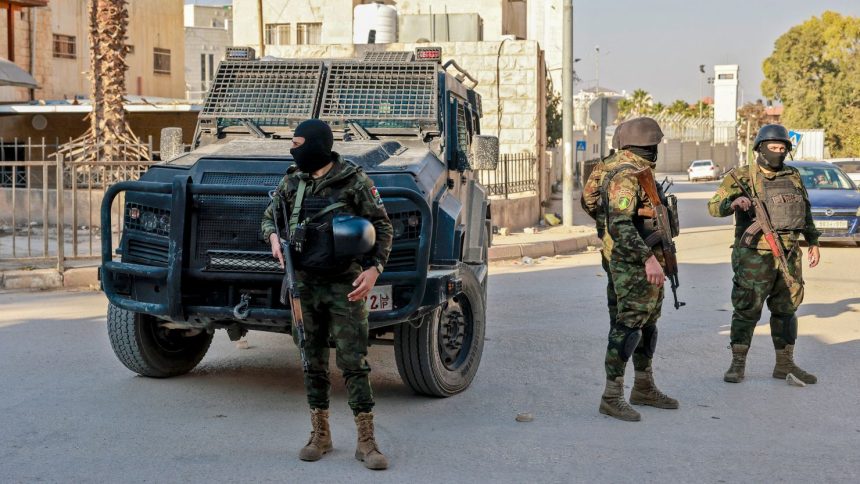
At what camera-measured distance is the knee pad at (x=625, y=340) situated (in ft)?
20.3

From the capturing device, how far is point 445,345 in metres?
6.94

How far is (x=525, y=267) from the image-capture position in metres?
15.5

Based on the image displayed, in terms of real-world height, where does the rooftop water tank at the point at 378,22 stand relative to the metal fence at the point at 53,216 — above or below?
above

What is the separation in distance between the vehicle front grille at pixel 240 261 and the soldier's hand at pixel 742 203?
10.6 feet

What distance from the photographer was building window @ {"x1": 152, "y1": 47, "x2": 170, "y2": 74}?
40.8 metres

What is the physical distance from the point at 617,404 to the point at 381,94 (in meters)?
3.00

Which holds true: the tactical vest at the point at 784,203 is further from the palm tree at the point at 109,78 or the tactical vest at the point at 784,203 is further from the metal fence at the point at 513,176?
the palm tree at the point at 109,78

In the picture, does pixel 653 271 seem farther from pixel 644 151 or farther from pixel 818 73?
pixel 818 73

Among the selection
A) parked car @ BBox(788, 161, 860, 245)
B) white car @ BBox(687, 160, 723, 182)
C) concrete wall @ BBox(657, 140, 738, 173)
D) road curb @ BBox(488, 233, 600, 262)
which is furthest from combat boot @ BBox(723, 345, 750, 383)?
concrete wall @ BBox(657, 140, 738, 173)

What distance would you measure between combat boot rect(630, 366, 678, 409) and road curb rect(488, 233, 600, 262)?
9747 mm

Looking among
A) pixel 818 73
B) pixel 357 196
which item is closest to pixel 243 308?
pixel 357 196

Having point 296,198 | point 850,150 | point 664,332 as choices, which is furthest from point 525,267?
point 850,150

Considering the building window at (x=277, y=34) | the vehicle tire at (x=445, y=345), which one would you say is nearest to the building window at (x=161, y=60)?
the building window at (x=277, y=34)

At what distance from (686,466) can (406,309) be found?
1.74m
